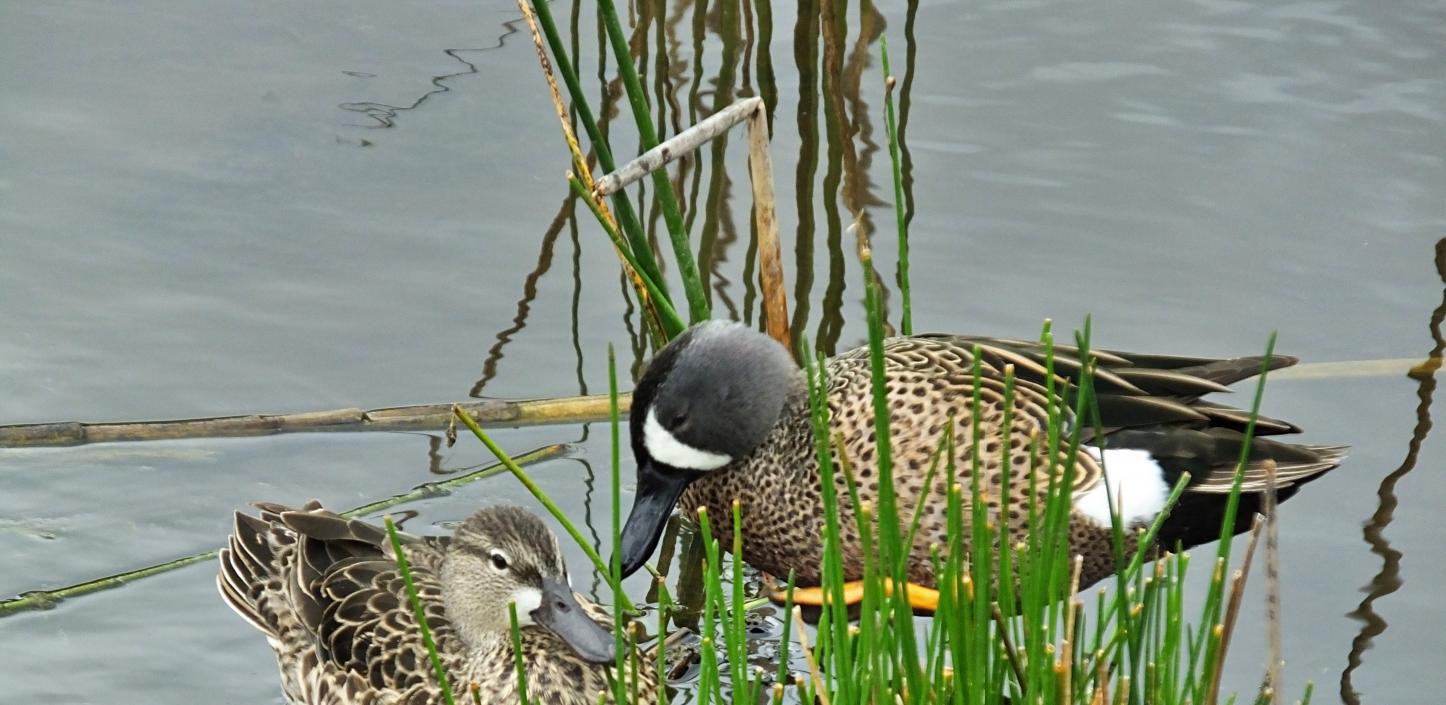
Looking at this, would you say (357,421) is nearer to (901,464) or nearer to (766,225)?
(766,225)

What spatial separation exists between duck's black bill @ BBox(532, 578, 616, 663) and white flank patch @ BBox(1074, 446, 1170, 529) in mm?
1168

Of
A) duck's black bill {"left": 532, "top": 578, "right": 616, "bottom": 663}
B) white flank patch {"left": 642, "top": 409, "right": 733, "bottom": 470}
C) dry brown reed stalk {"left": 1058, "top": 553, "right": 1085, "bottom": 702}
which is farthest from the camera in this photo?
white flank patch {"left": 642, "top": 409, "right": 733, "bottom": 470}

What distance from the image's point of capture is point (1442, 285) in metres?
5.28

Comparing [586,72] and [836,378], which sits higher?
[586,72]

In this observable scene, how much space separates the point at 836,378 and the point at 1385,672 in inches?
55.1

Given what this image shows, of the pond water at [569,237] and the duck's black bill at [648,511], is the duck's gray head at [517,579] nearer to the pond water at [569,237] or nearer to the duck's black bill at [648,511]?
the duck's black bill at [648,511]

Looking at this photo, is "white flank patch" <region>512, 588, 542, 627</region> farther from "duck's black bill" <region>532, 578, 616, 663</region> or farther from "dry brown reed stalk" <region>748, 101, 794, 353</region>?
"dry brown reed stalk" <region>748, 101, 794, 353</region>

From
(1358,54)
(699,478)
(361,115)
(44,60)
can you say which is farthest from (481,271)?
(1358,54)

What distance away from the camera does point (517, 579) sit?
376cm

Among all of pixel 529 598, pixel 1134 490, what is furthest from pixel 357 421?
pixel 1134 490

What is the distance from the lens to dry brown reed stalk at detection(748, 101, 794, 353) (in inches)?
171

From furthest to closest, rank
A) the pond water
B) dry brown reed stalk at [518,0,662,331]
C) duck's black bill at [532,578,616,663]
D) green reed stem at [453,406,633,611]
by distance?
the pond water < dry brown reed stalk at [518,0,662,331] < duck's black bill at [532,578,616,663] < green reed stem at [453,406,633,611]

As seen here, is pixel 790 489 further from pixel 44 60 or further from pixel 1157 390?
pixel 44 60

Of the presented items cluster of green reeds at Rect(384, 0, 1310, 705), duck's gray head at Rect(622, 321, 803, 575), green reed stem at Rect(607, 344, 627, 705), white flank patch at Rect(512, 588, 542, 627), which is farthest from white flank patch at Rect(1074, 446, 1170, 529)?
green reed stem at Rect(607, 344, 627, 705)
